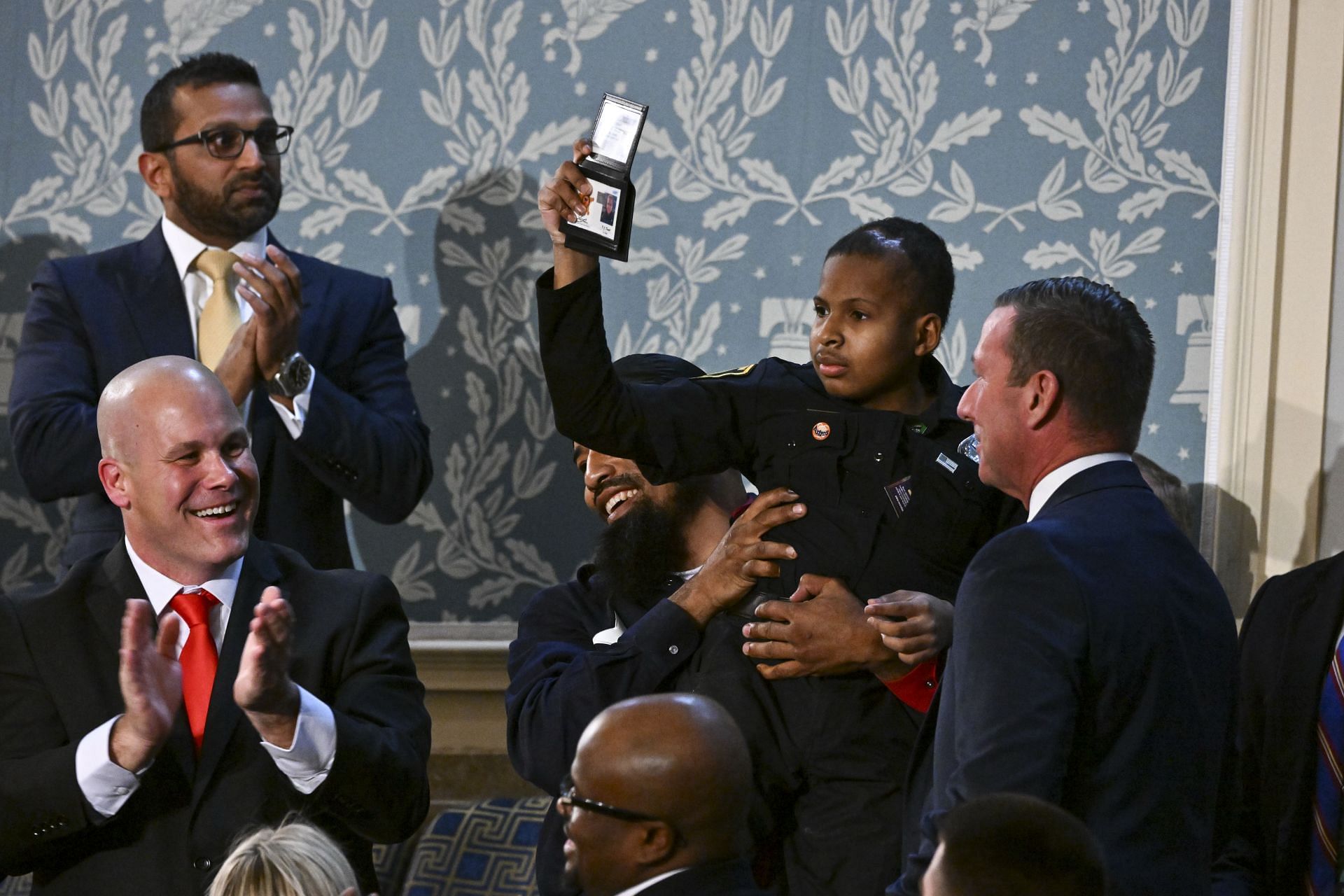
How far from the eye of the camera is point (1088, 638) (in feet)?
6.58

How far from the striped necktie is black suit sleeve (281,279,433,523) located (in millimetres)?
1850

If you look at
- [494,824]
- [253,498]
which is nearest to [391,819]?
[253,498]

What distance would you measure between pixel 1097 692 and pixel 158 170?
2430 millimetres

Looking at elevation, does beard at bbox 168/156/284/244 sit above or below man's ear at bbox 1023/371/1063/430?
above

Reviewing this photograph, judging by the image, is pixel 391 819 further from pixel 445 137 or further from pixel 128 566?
pixel 445 137

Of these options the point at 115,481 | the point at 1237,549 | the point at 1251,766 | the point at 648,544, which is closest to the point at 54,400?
the point at 115,481

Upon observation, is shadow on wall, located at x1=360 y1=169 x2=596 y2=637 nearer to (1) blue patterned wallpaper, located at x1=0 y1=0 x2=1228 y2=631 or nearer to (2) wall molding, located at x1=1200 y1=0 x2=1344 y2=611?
(1) blue patterned wallpaper, located at x1=0 y1=0 x2=1228 y2=631

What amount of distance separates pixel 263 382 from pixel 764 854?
1.50 meters

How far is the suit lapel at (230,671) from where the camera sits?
8.36 feet

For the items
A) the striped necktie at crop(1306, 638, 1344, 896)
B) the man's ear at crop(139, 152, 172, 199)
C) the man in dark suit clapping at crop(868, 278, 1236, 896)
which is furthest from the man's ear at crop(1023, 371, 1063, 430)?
the man's ear at crop(139, 152, 172, 199)

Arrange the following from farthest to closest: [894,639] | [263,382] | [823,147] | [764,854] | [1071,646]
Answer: [823,147] → [263,382] → [764,854] → [894,639] → [1071,646]

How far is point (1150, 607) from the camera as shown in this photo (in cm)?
205

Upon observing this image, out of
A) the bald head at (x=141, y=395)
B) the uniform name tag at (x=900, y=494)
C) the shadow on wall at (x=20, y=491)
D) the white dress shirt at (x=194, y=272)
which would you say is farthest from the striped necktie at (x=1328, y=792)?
the shadow on wall at (x=20, y=491)

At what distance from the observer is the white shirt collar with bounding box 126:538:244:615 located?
2678mm
